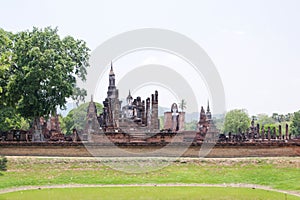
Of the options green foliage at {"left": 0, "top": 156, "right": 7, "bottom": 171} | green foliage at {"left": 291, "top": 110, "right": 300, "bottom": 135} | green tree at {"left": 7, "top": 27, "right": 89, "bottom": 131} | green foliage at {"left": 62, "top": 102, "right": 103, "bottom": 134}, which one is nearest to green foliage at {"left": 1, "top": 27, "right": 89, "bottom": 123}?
green tree at {"left": 7, "top": 27, "right": 89, "bottom": 131}

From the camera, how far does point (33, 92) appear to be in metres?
33.2

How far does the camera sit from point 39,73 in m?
32.6

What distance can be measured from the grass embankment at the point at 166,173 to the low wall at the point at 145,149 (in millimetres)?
1611

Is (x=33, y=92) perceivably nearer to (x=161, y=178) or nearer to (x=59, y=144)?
(x=59, y=144)

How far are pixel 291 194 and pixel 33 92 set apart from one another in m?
21.1

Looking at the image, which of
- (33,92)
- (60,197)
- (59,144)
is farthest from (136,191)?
(33,92)

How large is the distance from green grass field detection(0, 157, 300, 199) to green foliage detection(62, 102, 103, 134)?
4279 cm

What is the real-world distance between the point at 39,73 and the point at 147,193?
16.8 meters

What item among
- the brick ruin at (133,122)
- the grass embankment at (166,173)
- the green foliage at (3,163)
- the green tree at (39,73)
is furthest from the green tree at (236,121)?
the green foliage at (3,163)

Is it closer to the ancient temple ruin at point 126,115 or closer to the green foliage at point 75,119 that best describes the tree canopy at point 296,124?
the green foliage at point 75,119

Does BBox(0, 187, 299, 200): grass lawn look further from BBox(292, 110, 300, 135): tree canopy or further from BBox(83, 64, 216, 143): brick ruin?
BBox(292, 110, 300, 135): tree canopy

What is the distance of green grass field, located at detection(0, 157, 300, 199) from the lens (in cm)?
1984

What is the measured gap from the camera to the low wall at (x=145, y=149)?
27.7 metres

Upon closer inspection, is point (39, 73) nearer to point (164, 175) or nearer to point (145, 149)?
point (145, 149)
